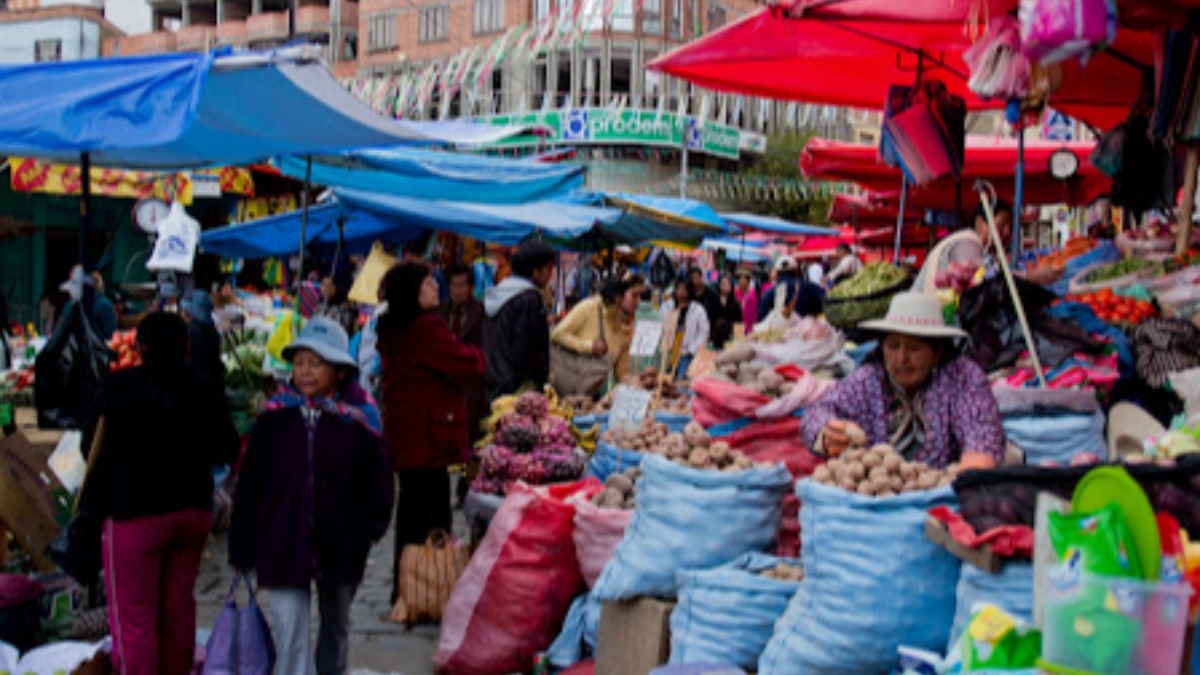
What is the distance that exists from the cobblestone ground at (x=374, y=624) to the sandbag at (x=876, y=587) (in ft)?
8.84

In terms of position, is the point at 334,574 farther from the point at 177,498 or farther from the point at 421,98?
the point at 421,98

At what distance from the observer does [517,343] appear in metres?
8.86

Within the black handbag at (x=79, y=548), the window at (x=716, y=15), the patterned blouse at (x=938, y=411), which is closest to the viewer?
the patterned blouse at (x=938, y=411)

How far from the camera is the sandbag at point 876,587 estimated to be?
3.88 metres

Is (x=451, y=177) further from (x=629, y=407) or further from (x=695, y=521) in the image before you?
(x=695, y=521)

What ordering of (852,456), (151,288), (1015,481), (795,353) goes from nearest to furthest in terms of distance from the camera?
(1015,481), (852,456), (795,353), (151,288)

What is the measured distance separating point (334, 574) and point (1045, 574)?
10.0ft

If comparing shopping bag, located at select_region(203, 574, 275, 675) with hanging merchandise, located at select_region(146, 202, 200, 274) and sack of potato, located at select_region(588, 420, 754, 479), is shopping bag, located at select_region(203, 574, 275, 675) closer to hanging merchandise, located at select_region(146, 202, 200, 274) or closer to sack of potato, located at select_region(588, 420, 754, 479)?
sack of potato, located at select_region(588, 420, 754, 479)

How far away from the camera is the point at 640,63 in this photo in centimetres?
5162

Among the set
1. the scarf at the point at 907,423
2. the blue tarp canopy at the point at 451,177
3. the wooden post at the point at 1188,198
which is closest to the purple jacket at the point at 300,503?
the scarf at the point at 907,423

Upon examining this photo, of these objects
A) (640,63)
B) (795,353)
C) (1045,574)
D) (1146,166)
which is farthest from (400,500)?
(640,63)

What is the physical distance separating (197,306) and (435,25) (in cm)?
4795

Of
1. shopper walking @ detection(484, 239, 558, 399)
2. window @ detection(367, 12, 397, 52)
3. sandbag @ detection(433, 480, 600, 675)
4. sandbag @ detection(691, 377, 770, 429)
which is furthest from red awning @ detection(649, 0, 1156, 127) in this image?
window @ detection(367, 12, 397, 52)

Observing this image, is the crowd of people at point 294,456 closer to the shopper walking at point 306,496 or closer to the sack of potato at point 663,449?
the shopper walking at point 306,496
